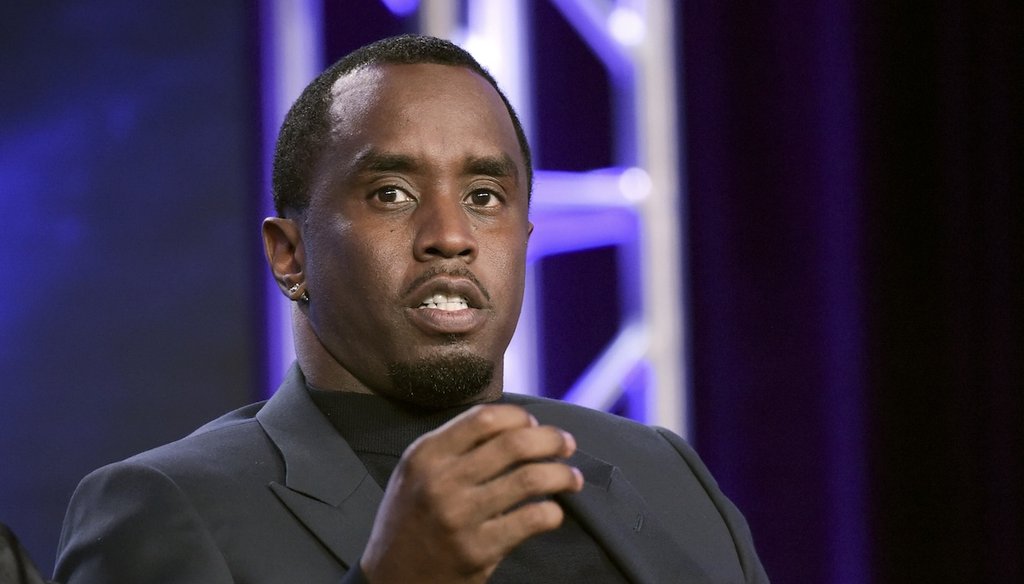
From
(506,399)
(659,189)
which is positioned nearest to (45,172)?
(659,189)

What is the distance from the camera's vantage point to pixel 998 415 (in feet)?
9.02

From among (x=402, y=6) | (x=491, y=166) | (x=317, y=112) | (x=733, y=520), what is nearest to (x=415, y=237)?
(x=491, y=166)

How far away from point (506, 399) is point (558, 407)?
86 mm

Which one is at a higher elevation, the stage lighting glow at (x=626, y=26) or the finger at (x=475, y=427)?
the stage lighting glow at (x=626, y=26)

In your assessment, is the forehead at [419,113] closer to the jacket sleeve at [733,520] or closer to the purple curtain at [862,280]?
the jacket sleeve at [733,520]

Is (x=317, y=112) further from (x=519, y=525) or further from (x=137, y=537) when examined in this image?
(x=519, y=525)

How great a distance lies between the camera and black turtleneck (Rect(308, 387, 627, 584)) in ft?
5.08

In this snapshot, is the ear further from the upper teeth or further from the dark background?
the dark background

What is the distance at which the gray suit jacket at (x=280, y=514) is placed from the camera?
142 centimetres

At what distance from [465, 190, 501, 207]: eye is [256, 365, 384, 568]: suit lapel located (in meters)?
0.33

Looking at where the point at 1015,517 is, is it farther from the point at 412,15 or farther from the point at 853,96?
the point at 412,15

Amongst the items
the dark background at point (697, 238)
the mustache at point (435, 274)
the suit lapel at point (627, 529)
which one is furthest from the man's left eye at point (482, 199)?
the dark background at point (697, 238)

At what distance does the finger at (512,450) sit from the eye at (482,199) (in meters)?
0.56

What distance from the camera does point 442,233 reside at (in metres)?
1.55
